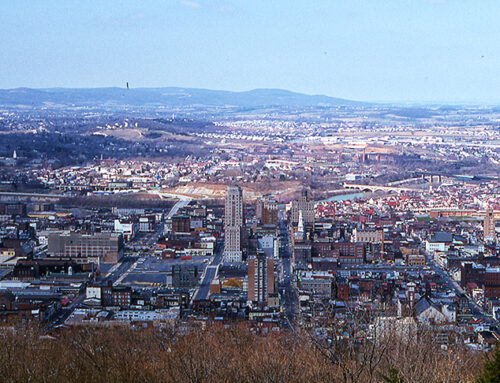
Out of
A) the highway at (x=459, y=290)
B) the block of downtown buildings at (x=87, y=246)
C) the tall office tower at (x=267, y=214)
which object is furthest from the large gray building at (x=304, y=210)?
the block of downtown buildings at (x=87, y=246)

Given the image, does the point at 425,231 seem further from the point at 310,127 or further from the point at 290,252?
the point at 310,127

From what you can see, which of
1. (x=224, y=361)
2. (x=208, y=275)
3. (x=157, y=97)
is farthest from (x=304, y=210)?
(x=157, y=97)

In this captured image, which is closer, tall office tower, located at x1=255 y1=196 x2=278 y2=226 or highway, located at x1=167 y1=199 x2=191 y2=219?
tall office tower, located at x1=255 y1=196 x2=278 y2=226

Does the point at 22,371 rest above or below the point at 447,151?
above

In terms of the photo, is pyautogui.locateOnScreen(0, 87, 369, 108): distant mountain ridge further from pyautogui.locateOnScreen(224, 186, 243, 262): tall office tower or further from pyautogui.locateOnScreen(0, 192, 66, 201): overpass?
pyautogui.locateOnScreen(224, 186, 243, 262): tall office tower

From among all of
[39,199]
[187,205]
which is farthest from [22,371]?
[39,199]

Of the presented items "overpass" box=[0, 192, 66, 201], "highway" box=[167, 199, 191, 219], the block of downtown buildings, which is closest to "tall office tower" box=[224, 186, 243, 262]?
the block of downtown buildings
